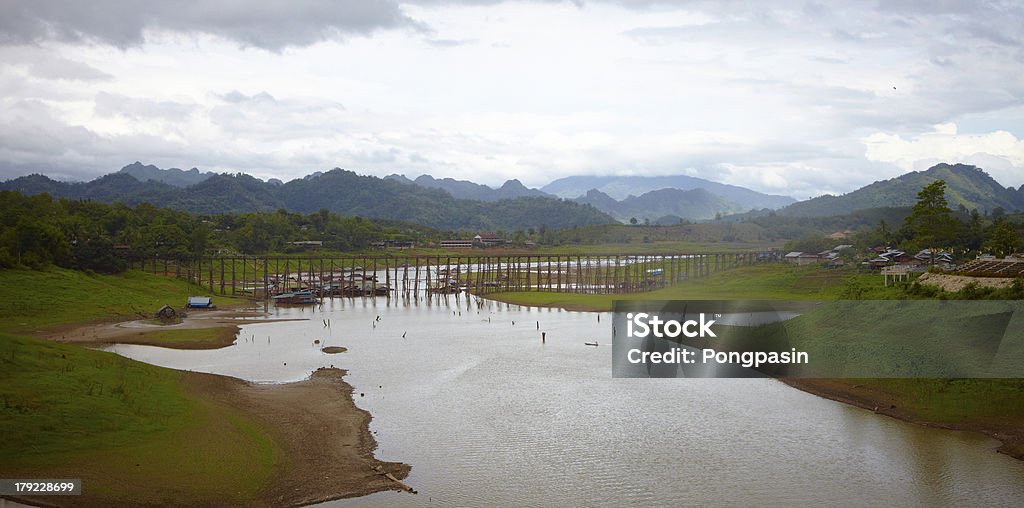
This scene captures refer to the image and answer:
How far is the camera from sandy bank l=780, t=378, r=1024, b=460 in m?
22.9

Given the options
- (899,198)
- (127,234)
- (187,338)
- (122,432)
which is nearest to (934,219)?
(187,338)

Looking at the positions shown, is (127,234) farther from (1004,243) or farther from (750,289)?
(1004,243)

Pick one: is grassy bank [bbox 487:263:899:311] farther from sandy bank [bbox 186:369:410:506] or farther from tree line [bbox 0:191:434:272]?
sandy bank [bbox 186:369:410:506]

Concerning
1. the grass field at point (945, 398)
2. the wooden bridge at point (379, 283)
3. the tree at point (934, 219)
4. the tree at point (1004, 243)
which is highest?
the tree at point (934, 219)

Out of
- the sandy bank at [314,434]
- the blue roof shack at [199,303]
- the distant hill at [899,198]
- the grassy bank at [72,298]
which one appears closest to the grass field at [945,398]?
the sandy bank at [314,434]

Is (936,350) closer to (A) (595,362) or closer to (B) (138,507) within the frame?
(A) (595,362)

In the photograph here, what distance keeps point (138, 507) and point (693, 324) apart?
36.4 meters

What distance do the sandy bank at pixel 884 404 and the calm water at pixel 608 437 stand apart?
552mm

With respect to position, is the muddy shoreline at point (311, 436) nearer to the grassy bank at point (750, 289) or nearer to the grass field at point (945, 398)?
the grass field at point (945, 398)

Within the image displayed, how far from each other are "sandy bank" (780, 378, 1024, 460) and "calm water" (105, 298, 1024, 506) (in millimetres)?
552

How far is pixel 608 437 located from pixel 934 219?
49948 mm

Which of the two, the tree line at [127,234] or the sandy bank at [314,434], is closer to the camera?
the sandy bank at [314,434]

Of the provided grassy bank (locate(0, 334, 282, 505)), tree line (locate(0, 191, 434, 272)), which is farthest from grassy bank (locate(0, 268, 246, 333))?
grassy bank (locate(0, 334, 282, 505))

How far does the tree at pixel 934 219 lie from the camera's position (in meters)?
60.5
